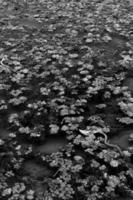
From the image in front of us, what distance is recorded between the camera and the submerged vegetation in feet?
19.9

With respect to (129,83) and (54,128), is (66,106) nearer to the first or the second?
(54,128)

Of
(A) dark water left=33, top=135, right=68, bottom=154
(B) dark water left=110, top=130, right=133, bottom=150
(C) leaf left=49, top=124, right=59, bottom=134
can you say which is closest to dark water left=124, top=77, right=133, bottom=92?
(B) dark water left=110, top=130, right=133, bottom=150

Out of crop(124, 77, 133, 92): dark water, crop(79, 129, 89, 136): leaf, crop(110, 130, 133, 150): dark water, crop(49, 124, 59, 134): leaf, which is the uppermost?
crop(79, 129, 89, 136): leaf

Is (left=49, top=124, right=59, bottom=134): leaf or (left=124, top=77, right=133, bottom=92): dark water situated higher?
(left=49, top=124, right=59, bottom=134): leaf

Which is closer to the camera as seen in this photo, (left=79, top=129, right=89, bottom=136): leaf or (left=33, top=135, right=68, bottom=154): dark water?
(left=33, top=135, right=68, bottom=154): dark water

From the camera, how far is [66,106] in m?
7.96

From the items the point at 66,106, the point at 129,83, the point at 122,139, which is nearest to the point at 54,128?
the point at 66,106

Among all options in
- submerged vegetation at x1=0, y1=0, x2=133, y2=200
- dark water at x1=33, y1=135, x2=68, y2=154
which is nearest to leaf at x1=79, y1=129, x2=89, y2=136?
submerged vegetation at x1=0, y1=0, x2=133, y2=200

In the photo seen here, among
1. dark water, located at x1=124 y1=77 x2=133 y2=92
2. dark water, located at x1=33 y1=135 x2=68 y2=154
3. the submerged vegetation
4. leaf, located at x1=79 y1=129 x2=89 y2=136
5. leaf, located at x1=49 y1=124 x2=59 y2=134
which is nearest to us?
the submerged vegetation

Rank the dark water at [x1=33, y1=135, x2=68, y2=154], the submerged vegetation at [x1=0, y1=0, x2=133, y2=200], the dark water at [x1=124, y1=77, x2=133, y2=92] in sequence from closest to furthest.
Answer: the submerged vegetation at [x1=0, y1=0, x2=133, y2=200] → the dark water at [x1=33, y1=135, x2=68, y2=154] → the dark water at [x1=124, y1=77, x2=133, y2=92]

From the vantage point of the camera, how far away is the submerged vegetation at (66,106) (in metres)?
6.08

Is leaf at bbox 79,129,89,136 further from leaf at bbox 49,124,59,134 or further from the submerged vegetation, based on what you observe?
leaf at bbox 49,124,59,134

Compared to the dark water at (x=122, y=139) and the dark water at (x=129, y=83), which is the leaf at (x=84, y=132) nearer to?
the dark water at (x=122, y=139)

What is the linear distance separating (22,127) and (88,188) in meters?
2.23
